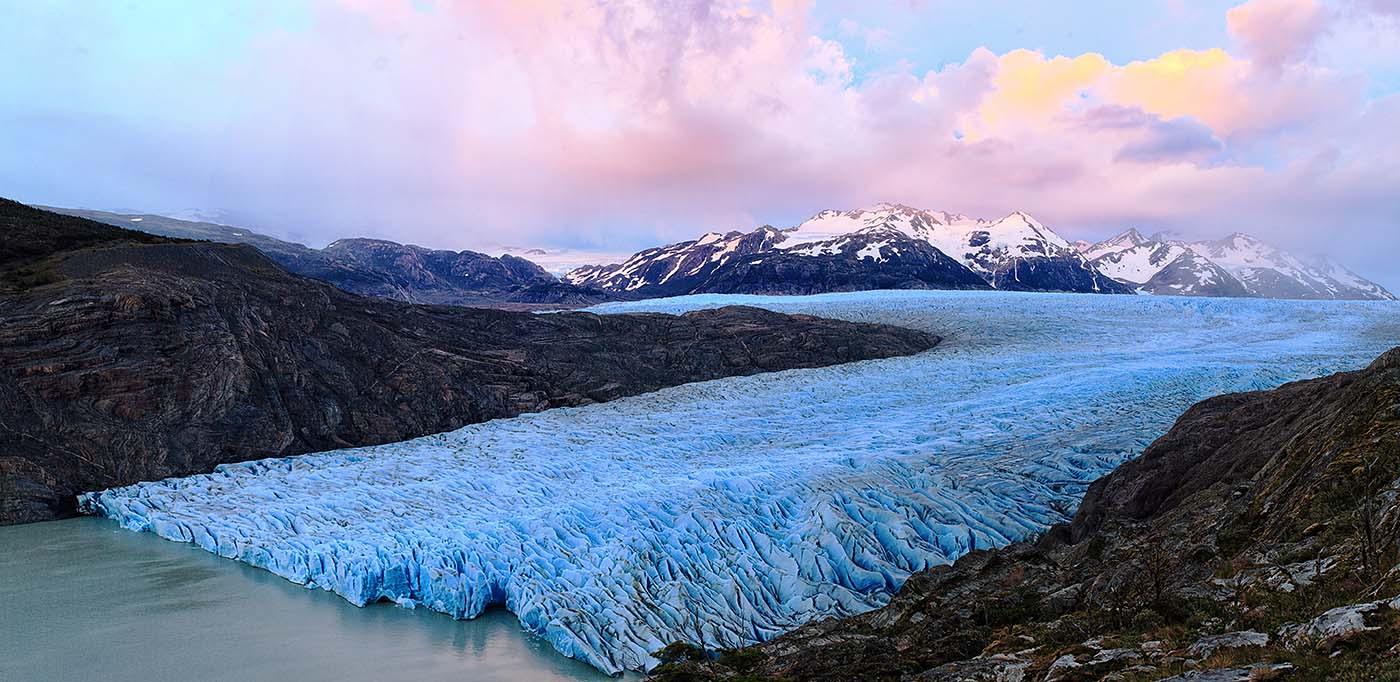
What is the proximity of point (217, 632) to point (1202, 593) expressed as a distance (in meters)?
10.9

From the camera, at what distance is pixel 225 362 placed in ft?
62.3

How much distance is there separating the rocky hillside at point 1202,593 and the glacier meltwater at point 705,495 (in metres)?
1.71

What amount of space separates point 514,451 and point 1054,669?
46.8 feet

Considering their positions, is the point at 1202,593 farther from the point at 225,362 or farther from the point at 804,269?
the point at 804,269

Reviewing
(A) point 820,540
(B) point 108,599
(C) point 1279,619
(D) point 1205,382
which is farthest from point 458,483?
(D) point 1205,382

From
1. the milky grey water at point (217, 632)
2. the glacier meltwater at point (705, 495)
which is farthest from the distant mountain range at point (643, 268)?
the milky grey water at point (217, 632)

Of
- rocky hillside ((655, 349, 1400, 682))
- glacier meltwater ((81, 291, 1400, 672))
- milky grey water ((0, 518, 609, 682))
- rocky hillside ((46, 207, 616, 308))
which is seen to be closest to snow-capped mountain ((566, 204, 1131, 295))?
rocky hillside ((46, 207, 616, 308))

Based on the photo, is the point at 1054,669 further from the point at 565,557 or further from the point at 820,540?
the point at 565,557

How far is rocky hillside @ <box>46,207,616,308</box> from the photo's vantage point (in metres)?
94.0

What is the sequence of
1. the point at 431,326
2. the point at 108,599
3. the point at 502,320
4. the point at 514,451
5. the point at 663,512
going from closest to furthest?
1. the point at 108,599
2. the point at 663,512
3. the point at 514,451
4. the point at 431,326
5. the point at 502,320

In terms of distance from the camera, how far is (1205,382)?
64.0 ft

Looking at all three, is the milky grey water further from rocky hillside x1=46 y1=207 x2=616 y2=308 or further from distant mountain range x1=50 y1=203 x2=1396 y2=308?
distant mountain range x1=50 y1=203 x2=1396 y2=308

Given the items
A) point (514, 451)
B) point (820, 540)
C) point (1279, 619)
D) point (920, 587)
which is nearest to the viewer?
point (1279, 619)

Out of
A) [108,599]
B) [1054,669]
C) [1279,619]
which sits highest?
[1279,619]
